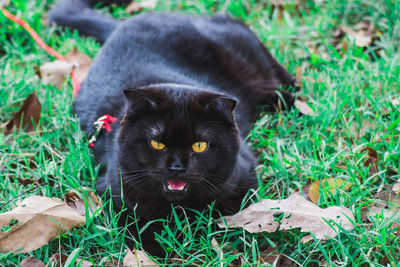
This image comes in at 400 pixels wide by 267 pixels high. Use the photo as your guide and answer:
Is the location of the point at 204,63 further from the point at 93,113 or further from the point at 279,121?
the point at 93,113

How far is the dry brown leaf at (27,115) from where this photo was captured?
283cm

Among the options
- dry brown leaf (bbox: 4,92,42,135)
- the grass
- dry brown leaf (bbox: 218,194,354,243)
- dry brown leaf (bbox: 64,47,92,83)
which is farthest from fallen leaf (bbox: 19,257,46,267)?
dry brown leaf (bbox: 64,47,92,83)

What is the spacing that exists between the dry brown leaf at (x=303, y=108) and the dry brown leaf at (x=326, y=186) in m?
0.67

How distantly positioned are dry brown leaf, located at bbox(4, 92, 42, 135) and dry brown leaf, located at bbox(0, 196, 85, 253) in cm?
93

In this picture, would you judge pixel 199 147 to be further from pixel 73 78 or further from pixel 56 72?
pixel 56 72

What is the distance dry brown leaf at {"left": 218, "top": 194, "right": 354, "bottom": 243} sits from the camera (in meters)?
1.90

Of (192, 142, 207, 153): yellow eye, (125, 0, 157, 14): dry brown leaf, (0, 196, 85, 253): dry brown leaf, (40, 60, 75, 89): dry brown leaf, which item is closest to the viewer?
(0, 196, 85, 253): dry brown leaf

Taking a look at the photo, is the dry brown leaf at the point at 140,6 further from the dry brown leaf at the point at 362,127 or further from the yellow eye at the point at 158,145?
the yellow eye at the point at 158,145

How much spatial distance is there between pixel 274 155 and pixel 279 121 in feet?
1.53

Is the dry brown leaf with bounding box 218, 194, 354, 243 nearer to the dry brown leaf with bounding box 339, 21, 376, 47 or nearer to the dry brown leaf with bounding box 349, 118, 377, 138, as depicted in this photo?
the dry brown leaf with bounding box 349, 118, 377, 138

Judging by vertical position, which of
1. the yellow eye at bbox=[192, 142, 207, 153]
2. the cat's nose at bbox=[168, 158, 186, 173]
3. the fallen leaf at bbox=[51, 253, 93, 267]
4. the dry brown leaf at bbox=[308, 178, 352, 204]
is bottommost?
the fallen leaf at bbox=[51, 253, 93, 267]

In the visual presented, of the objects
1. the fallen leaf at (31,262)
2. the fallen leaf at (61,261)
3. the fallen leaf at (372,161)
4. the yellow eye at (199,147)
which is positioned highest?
the yellow eye at (199,147)

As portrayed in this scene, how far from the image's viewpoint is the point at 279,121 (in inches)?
115

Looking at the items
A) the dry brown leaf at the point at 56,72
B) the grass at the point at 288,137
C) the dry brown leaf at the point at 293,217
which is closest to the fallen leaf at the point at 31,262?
the grass at the point at 288,137
